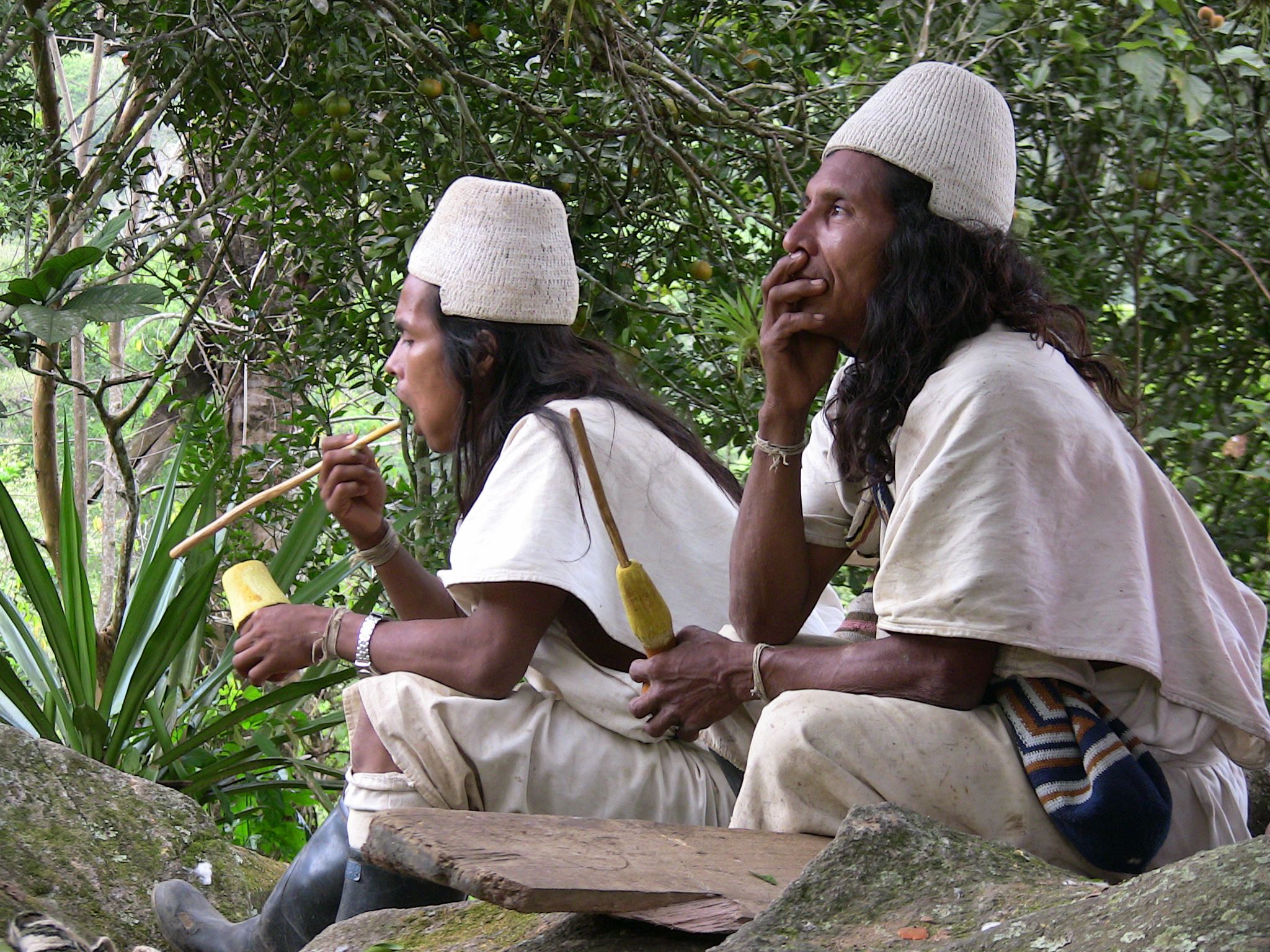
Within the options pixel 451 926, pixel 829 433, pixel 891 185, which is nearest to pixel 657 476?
pixel 829 433

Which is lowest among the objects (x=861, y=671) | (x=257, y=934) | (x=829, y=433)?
(x=257, y=934)

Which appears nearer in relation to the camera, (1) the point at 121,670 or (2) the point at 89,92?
(1) the point at 121,670

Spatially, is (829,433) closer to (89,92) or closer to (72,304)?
(72,304)

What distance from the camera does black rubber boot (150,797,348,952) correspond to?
7.85ft

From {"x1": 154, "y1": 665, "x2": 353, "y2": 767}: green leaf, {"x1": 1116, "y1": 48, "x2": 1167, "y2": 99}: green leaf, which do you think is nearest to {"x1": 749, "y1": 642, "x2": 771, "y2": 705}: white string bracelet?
{"x1": 1116, "y1": 48, "x2": 1167, "y2": 99}: green leaf

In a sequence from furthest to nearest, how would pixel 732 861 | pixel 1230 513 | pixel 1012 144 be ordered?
1. pixel 1230 513
2. pixel 1012 144
3. pixel 732 861

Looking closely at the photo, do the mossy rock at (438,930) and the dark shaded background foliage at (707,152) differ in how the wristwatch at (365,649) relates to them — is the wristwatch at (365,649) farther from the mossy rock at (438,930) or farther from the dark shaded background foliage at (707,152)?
the dark shaded background foliage at (707,152)

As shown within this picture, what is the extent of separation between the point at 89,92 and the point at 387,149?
2749mm

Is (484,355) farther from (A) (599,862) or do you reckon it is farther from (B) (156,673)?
(B) (156,673)

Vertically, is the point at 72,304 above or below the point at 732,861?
above

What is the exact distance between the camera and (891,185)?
84.5 inches

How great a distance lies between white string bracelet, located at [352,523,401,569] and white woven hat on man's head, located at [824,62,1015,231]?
4.06 ft

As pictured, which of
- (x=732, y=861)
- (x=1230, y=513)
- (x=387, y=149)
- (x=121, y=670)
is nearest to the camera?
(x=732, y=861)

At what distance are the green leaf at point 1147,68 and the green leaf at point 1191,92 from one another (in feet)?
0.10
